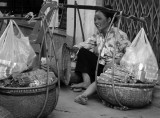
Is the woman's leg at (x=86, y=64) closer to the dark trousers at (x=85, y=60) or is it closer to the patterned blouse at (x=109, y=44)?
the dark trousers at (x=85, y=60)

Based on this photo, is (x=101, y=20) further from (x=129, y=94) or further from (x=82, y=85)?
(x=129, y=94)

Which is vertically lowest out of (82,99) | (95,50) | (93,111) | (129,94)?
(93,111)

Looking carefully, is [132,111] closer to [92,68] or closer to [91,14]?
[92,68]

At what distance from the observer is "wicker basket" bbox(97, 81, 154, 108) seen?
4000 millimetres

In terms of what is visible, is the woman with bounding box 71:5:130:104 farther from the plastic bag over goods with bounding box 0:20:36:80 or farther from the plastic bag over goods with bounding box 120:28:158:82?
the plastic bag over goods with bounding box 0:20:36:80

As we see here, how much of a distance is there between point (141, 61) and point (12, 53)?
5.20 ft

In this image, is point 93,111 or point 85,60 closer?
point 93,111

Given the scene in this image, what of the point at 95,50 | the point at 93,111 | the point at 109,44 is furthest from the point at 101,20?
the point at 93,111

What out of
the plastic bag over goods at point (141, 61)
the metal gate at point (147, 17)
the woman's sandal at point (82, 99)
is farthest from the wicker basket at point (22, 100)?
the metal gate at point (147, 17)

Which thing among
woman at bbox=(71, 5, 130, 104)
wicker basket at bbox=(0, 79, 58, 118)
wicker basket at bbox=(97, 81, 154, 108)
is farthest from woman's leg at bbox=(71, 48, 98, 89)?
wicker basket at bbox=(0, 79, 58, 118)

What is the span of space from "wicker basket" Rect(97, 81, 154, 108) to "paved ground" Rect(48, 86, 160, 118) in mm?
104

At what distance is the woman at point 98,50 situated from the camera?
178 inches

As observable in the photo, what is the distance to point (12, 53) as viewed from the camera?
356 centimetres

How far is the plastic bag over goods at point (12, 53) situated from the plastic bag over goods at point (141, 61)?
4.02 ft
